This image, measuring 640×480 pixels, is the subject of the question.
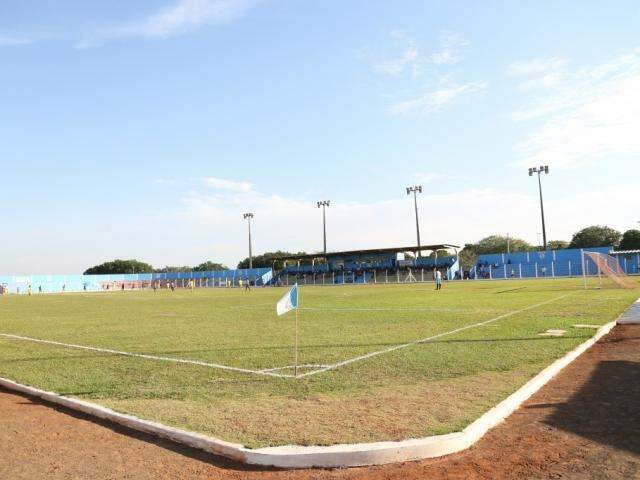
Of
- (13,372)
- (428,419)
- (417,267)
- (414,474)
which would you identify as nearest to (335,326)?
(13,372)

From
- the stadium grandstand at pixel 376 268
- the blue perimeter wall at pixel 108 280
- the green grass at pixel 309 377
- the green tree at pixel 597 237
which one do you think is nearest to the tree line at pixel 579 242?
the green tree at pixel 597 237

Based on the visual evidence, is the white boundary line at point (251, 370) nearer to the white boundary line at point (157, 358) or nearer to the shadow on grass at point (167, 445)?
the white boundary line at point (157, 358)

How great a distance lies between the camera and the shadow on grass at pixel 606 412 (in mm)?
5922

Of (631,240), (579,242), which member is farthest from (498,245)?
(631,240)

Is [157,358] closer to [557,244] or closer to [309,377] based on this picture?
[309,377]

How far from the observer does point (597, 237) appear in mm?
117062

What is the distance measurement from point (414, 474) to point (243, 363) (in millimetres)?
6377

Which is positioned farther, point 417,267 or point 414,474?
point 417,267

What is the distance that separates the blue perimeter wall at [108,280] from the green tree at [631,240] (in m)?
75.9

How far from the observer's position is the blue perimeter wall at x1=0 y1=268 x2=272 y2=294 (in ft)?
324

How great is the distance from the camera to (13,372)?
34.8ft

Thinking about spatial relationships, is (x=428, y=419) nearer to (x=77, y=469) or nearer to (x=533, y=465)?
(x=533, y=465)

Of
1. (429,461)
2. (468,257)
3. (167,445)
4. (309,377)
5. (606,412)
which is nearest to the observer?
(429,461)

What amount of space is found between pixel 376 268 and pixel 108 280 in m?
59.8
